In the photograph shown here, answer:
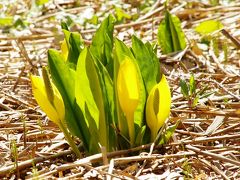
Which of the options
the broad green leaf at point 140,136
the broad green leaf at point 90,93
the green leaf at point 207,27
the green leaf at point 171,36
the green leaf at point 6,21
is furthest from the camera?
the green leaf at point 6,21

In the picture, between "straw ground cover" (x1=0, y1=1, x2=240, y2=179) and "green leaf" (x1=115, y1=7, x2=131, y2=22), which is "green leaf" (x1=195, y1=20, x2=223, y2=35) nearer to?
"straw ground cover" (x1=0, y1=1, x2=240, y2=179)

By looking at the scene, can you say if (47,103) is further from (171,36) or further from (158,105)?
(171,36)

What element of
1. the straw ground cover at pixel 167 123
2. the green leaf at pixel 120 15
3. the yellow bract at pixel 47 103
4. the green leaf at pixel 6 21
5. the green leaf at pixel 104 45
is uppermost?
the green leaf at pixel 104 45

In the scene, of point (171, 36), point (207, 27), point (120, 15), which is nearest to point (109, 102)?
point (171, 36)

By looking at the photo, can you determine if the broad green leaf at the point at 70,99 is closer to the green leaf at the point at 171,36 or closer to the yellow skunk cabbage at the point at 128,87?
the yellow skunk cabbage at the point at 128,87

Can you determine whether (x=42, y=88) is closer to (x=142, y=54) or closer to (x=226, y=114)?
(x=142, y=54)

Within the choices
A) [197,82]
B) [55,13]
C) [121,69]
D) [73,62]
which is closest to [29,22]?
[55,13]

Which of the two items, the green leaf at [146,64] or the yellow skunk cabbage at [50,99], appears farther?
the green leaf at [146,64]

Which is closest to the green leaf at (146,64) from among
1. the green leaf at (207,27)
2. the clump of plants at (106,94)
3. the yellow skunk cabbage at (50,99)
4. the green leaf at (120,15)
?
the clump of plants at (106,94)
